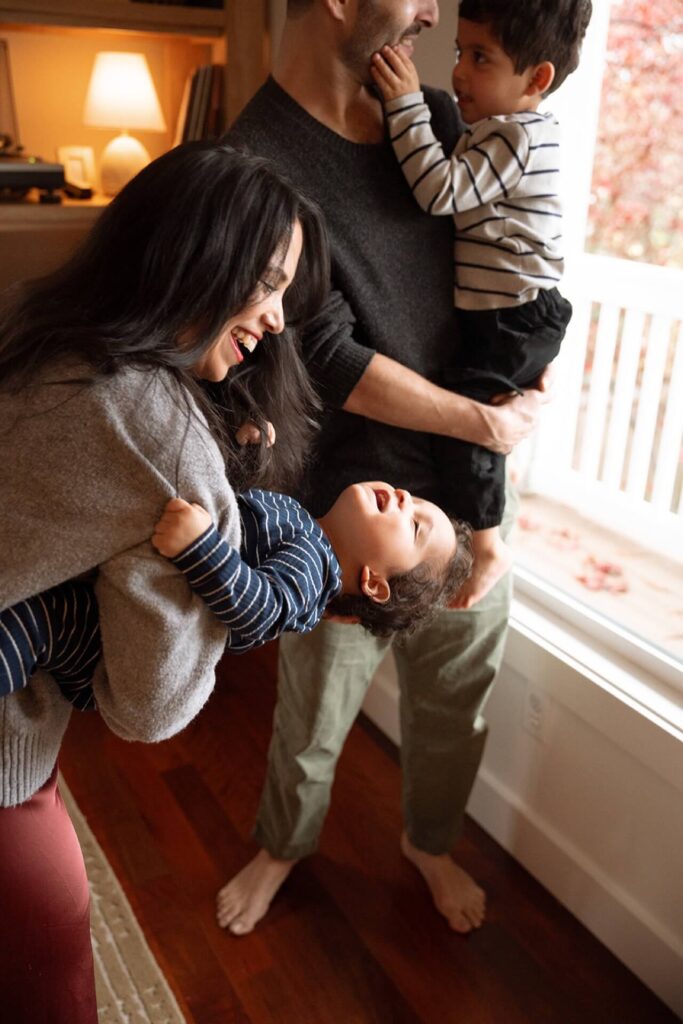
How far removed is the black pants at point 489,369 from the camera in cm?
151

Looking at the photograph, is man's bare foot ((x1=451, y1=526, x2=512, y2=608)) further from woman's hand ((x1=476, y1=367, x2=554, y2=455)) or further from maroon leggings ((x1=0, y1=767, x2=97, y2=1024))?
maroon leggings ((x1=0, y1=767, x2=97, y2=1024))

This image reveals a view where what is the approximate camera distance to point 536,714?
1.97 m

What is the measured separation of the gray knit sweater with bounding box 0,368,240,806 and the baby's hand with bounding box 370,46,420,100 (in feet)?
2.36

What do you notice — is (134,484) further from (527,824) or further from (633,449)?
(633,449)

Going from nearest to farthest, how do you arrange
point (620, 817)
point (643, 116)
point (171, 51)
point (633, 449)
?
1. point (620, 817)
2. point (171, 51)
3. point (643, 116)
4. point (633, 449)

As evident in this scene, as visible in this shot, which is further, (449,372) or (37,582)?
(449,372)

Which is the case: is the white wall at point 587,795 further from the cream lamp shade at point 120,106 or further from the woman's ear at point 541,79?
the cream lamp shade at point 120,106

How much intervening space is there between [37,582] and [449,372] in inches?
32.8

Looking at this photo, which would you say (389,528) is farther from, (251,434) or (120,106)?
(120,106)

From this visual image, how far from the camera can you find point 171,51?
2.75m

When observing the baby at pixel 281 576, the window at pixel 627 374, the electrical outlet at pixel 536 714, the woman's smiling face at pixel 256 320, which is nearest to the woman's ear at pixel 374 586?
the baby at pixel 281 576

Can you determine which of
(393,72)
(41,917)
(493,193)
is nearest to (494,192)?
(493,193)

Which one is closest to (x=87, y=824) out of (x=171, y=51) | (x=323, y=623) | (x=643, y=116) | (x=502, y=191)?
(x=323, y=623)

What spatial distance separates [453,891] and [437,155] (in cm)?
142
